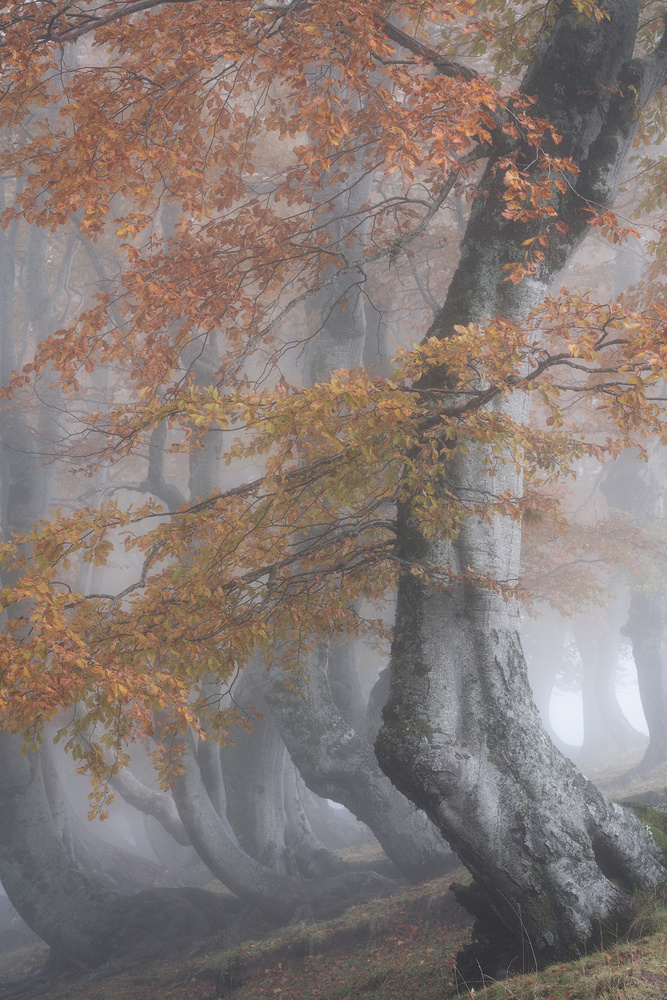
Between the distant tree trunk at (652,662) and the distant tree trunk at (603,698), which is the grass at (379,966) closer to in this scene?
the distant tree trunk at (652,662)

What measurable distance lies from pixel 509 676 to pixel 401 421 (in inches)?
86.1

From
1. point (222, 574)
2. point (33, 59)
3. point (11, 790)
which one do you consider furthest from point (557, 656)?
point (33, 59)

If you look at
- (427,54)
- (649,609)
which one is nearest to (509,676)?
(427,54)

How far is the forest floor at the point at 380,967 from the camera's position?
11.1ft

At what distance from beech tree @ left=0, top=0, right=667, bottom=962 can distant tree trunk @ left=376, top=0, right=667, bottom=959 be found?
0.06 ft

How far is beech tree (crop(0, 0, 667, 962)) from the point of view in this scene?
12.6 feet

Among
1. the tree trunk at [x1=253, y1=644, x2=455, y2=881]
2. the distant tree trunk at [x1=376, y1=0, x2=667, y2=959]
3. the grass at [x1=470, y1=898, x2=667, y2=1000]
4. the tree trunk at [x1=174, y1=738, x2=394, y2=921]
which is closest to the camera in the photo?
the grass at [x1=470, y1=898, x2=667, y2=1000]

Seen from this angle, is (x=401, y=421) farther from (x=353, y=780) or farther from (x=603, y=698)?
(x=603, y=698)

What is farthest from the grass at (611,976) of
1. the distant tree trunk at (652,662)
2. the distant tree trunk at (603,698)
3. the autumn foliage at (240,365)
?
the distant tree trunk at (603,698)

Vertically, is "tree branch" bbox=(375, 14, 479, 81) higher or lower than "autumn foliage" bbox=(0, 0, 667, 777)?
higher

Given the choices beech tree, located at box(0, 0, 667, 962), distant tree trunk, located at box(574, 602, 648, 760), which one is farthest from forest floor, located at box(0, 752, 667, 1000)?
distant tree trunk, located at box(574, 602, 648, 760)

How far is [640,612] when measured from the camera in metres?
17.8

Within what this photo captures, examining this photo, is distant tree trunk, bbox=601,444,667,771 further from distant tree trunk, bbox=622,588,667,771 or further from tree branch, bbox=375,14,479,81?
tree branch, bbox=375,14,479,81

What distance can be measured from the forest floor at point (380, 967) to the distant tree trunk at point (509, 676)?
0.40m
